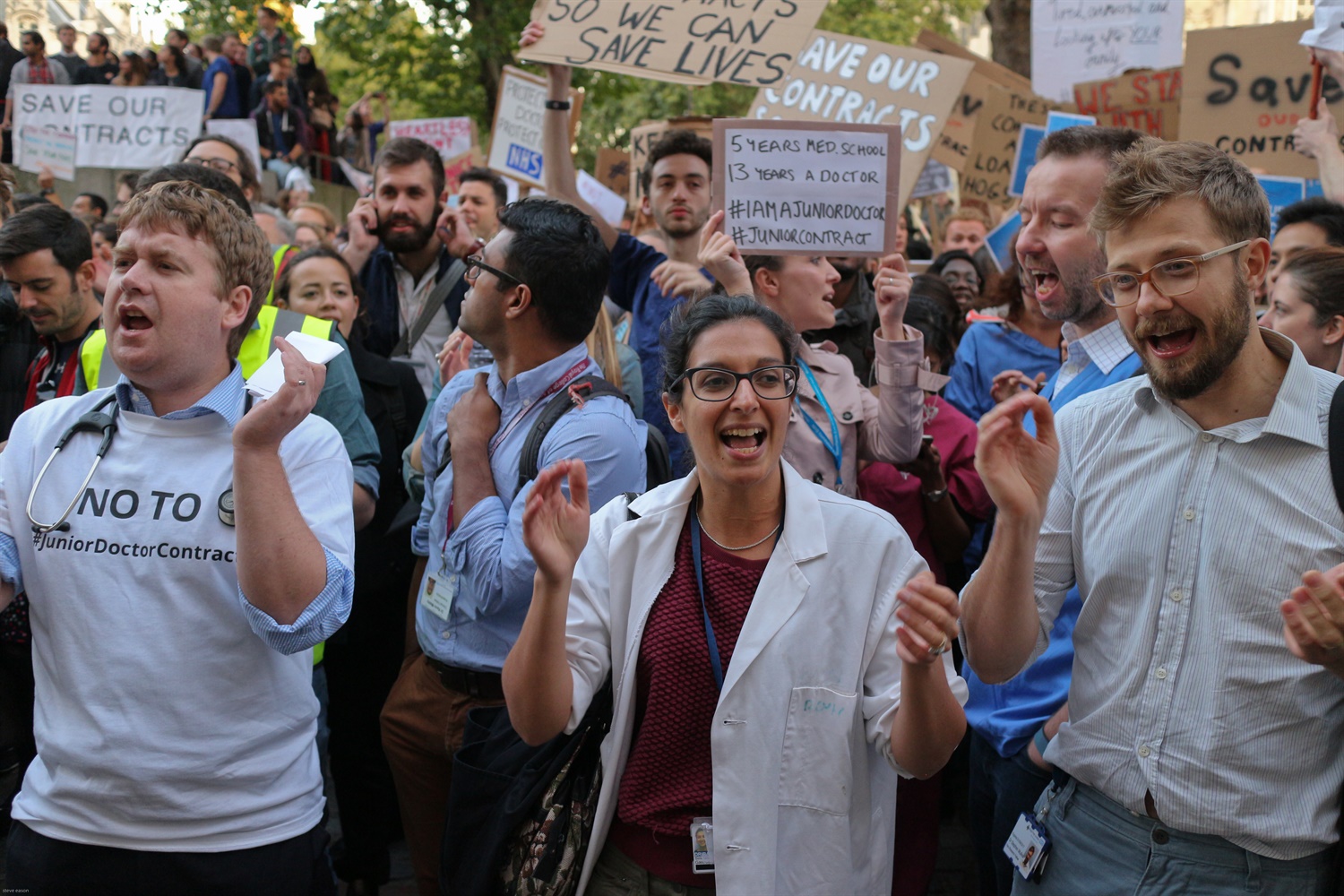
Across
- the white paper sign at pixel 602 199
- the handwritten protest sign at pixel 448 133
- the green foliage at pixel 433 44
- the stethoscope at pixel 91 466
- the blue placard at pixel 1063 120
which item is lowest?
the stethoscope at pixel 91 466

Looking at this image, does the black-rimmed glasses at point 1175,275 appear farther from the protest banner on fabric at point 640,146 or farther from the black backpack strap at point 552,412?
the protest banner on fabric at point 640,146

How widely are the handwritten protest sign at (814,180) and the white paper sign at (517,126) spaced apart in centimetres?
449

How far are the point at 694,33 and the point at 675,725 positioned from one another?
362 cm

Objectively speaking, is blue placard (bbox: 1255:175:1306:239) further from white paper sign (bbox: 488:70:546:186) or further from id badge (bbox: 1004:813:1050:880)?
white paper sign (bbox: 488:70:546:186)

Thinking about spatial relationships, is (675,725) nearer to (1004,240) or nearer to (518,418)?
(518,418)

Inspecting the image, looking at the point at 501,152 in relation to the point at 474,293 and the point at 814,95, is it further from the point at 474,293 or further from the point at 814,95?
the point at 474,293

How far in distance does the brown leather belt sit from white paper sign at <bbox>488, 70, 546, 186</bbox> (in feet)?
18.8

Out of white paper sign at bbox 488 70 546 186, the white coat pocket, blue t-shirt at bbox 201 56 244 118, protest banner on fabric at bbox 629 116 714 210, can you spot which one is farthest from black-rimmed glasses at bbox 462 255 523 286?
blue t-shirt at bbox 201 56 244 118

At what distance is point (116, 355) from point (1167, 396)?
2170mm

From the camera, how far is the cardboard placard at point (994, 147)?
7.73m

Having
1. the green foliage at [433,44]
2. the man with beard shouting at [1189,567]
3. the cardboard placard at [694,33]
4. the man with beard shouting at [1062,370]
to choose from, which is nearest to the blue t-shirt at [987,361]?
the man with beard shouting at [1062,370]

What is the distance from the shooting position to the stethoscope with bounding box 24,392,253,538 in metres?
2.47

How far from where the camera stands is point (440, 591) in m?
3.24

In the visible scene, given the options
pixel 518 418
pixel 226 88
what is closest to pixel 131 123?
pixel 226 88
